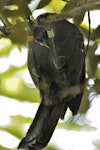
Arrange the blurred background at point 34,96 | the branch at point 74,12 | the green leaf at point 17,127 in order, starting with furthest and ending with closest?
1. the green leaf at point 17,127
2. the blurred background at point 34,96
3. the branch at point 74,12

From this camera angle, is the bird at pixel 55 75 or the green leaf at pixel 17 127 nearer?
the bird at pixel 55 75

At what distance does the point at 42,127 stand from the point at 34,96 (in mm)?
79

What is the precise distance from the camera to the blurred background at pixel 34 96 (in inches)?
30.3

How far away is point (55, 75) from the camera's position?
2.89 feet

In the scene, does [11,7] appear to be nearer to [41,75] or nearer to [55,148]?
[41,75]

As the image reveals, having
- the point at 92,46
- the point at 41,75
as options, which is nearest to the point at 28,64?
the point at 41,75

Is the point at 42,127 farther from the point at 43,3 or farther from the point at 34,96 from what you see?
the point at 43,3

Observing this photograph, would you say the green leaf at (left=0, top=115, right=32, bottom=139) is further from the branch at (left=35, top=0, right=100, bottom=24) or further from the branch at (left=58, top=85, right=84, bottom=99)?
the branch at (left=35, top=0, right=100, bottom=24)

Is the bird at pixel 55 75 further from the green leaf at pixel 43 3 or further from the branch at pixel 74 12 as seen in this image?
the branch at pixel 74 12

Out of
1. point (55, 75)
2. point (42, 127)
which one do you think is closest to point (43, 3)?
point (55, 75)

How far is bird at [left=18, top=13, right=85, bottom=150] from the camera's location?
32.8 inches

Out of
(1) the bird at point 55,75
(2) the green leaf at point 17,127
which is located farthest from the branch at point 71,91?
(2) the green leaf at point 17,127

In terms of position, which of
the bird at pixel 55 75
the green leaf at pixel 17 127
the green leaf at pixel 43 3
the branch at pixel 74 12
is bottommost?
the green leaf at pixel 17 127

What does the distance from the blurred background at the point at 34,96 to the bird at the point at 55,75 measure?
27 millimetres
